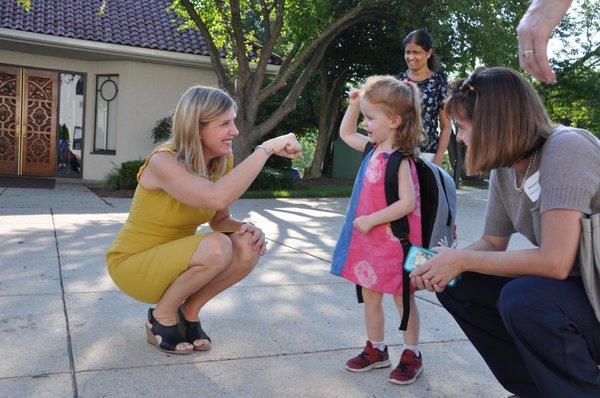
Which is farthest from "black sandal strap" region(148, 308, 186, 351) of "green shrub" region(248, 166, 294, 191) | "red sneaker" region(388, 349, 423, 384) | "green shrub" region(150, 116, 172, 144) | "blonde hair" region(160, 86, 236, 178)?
"green shrub" region(150, 116, 172, 144)

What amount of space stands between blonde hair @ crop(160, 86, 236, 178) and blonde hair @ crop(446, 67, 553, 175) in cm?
130

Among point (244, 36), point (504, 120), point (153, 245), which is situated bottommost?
point (153, 245)

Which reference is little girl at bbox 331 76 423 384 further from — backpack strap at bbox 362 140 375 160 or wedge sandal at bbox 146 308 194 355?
wedge sandal at bbox 146 308 194 355

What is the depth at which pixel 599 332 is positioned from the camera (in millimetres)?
2059

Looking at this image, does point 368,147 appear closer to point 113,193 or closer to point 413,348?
point 413,348

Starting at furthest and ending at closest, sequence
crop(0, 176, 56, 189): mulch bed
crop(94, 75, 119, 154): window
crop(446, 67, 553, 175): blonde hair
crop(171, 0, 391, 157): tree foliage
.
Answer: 1. crop(94, 75, 119, 154): window
2. crop(0, 176, 56, 189): mulch bed
3. crop(171, 0, 391, 157): tree foliage
4. crop(446, 67, 553, 175): blonde hair

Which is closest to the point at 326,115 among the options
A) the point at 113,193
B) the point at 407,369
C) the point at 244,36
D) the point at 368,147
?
the point at 244,36

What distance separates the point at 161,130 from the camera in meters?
14.5

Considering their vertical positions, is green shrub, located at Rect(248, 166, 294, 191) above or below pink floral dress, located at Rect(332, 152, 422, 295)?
below

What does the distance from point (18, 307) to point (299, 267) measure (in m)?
2.20

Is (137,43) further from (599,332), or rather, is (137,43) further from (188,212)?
(599,332)

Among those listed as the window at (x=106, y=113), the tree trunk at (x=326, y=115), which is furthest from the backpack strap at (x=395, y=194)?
the tree trunk at (x=326, y=115)

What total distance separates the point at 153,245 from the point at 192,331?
49 centimetres

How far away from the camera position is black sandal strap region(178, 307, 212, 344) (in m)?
3.08
